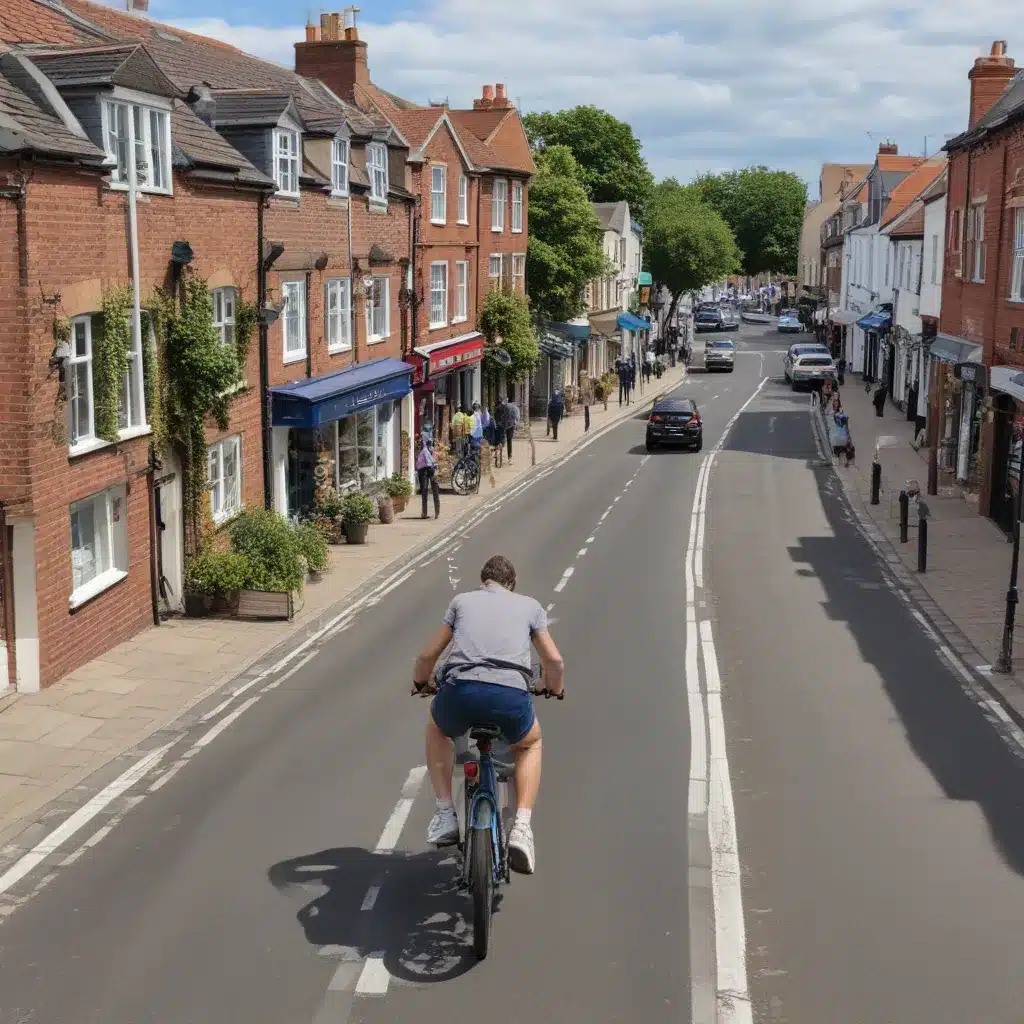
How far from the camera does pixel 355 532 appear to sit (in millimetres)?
24391

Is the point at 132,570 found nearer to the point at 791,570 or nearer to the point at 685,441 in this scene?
the point at 791,570

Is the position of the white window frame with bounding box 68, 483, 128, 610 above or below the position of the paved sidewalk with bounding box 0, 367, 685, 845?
above

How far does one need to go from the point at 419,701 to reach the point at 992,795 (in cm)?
588

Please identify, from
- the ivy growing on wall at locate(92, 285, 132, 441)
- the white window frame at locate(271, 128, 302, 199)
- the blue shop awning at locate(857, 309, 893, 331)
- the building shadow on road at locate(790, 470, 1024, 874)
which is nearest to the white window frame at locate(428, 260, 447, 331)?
the white window frame at locate(271, 128, 302, 199)

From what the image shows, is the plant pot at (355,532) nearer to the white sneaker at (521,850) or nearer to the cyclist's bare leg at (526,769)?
the cyclist's bare leg at (526,769)

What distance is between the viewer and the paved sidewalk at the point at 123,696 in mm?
11664

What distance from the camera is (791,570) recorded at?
73.0ft

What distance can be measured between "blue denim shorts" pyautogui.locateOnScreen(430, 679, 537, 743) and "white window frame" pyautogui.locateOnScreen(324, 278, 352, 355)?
19.4 m

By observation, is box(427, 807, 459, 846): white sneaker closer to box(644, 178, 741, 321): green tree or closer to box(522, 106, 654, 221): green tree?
box(522, 106, 654, 221): green tree

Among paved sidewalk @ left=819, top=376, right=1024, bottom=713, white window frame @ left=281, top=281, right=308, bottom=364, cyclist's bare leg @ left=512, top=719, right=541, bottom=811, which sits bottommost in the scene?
paved sidewalk @ left=819, top=376, right=1024, bottom=713

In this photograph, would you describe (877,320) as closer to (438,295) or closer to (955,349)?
(955,349)

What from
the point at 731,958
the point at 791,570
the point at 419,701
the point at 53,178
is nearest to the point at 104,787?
the point at 419,701

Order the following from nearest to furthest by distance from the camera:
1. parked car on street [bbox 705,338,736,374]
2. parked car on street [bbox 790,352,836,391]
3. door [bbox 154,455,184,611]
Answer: door [bbox 154,455,184,611], parked car on street [bbox 790,352,836,391], parked car on street [bbox 705,338,736,374]

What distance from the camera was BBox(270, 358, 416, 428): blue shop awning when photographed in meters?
23.0
